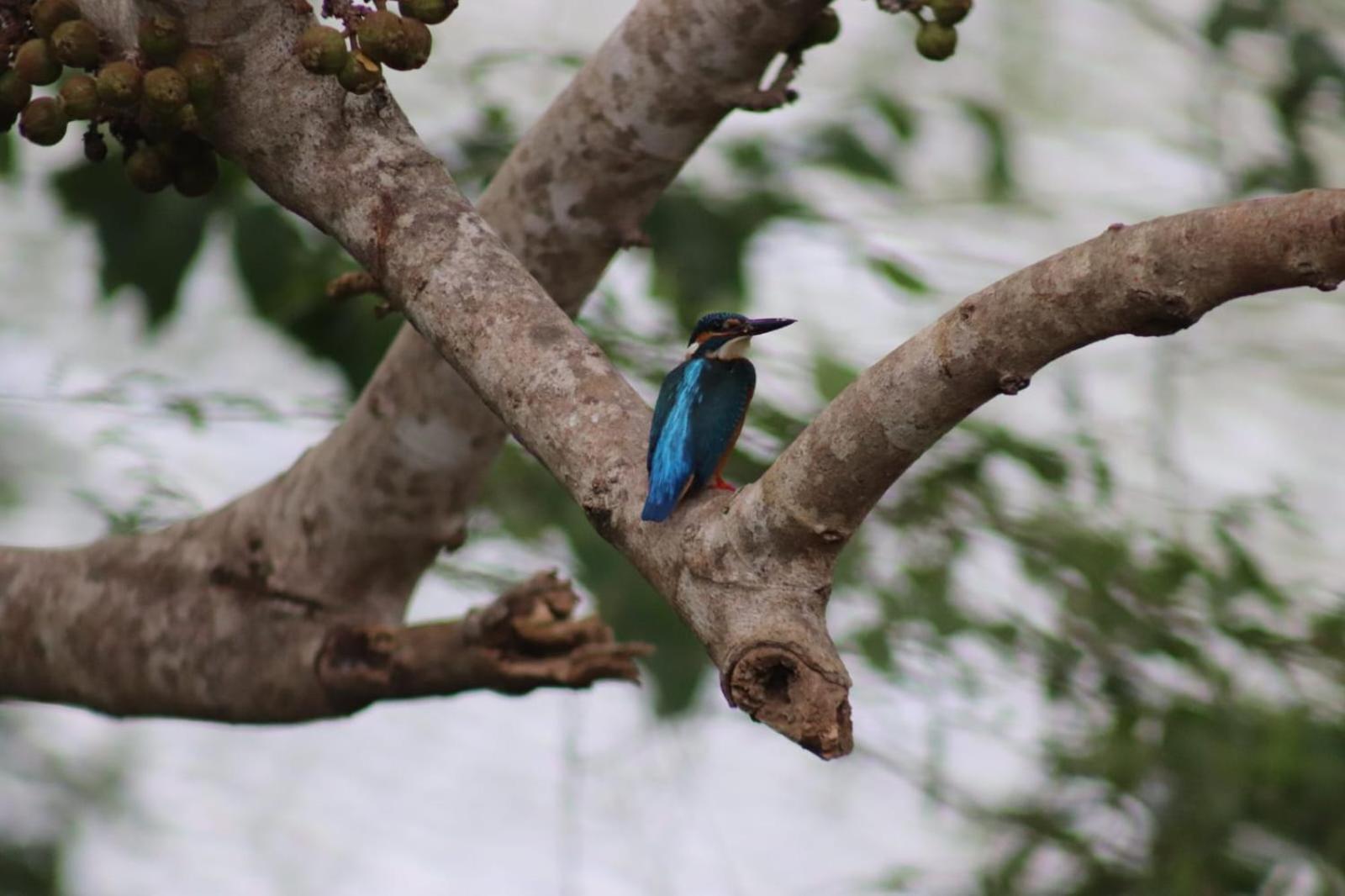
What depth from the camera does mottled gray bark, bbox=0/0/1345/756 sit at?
1542 millimetres

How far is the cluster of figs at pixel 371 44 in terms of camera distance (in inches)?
79.4

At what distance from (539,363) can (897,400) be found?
0.50 meters

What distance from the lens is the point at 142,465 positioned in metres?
4.33

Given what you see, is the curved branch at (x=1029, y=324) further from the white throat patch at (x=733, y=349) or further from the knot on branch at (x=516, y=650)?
→ the knot on branch at (x=516, y=650)

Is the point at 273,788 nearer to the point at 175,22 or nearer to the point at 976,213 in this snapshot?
the point at 976,213

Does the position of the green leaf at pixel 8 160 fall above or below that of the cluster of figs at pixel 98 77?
below

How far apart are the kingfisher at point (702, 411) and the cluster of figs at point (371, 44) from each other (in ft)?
1.83

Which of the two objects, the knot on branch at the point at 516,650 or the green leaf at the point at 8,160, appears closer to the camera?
the knot on branch at the point at 516,650

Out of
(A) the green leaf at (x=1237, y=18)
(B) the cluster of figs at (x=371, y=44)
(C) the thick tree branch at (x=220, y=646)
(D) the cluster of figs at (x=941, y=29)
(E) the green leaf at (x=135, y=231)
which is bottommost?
(C) the thick tree branch at (x=220, y=646)

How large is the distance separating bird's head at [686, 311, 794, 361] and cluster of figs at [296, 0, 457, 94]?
734 millimetres

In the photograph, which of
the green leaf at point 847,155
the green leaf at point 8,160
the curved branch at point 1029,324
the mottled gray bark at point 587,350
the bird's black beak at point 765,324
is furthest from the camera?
the green leaf at point 847,155

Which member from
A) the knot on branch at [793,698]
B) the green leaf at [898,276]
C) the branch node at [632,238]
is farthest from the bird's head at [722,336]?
the green leaf at [898,276]

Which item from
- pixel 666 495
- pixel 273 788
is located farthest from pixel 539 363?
pixel 273 788

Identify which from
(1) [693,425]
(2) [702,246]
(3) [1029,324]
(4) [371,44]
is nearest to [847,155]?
(2) [702,246]
